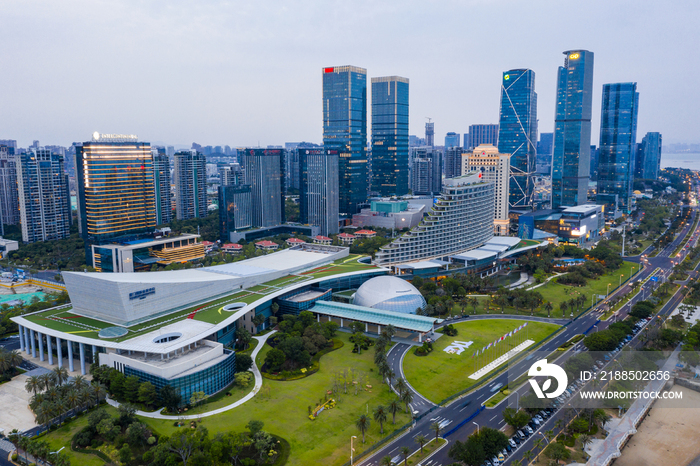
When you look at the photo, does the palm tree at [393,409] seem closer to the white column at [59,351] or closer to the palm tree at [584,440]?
the palm tree at [584,440]

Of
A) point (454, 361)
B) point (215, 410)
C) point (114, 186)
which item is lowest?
point (215, 410)

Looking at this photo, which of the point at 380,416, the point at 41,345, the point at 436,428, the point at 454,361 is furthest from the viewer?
the point at 41,345

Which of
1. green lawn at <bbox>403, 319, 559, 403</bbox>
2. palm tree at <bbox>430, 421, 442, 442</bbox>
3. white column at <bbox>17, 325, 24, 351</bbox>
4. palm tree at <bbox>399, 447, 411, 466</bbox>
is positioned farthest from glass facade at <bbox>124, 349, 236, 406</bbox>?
palm tree at <bbox>430, 421, 442, 442</bbox>

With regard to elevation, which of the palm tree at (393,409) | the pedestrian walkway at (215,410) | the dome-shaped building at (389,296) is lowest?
the pedestrian walkway at (215,410)

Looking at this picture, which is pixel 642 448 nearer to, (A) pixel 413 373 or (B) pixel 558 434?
(B) pixel 558 434

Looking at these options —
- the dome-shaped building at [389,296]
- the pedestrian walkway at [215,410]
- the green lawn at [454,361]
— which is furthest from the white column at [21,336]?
the green lawn at [454,361]

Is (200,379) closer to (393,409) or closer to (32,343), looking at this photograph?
(393,409)

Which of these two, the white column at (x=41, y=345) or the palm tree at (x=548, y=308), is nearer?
the white column at (x=41, y=345)

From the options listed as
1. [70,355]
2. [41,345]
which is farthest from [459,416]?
[41,345]
